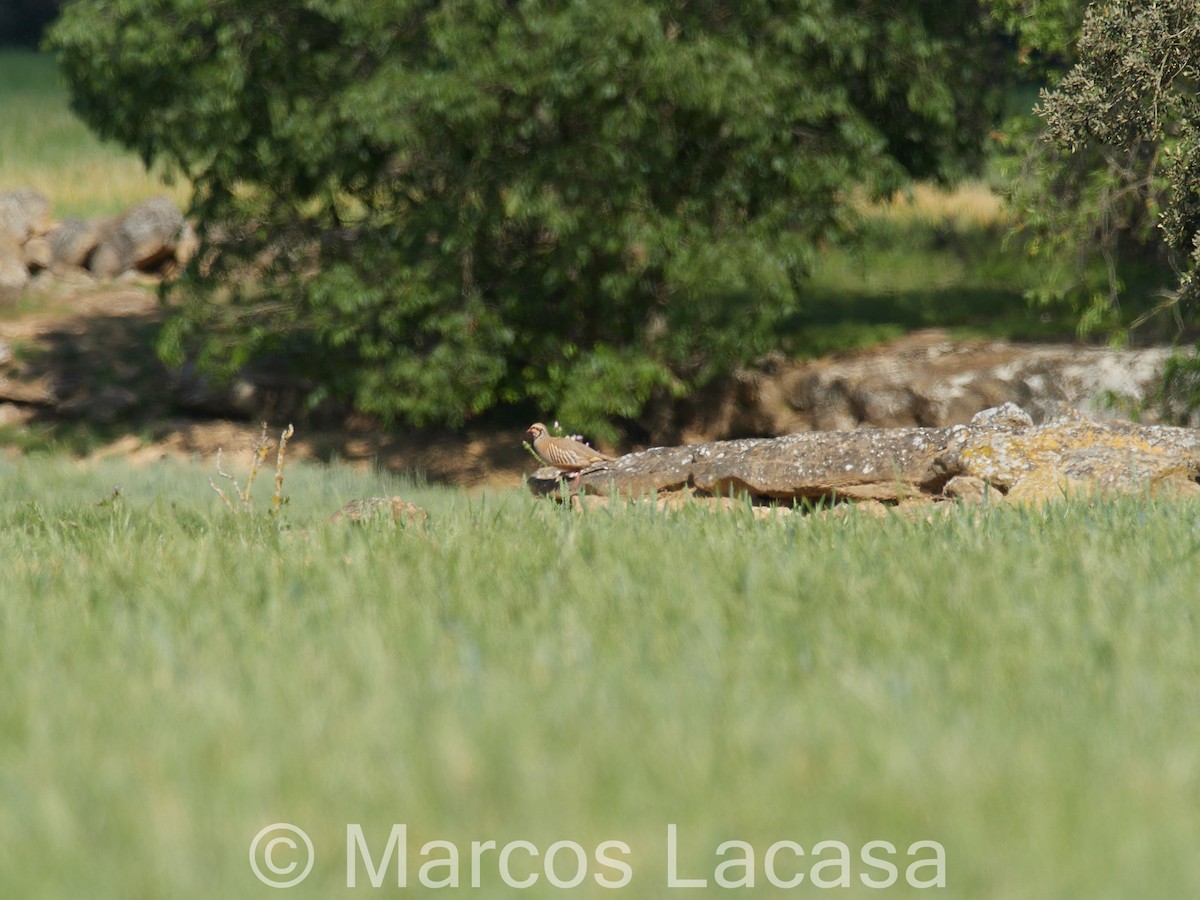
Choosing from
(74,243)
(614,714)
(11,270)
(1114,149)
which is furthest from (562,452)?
(74,243)

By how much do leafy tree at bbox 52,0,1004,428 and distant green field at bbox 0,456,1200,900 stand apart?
416 inches

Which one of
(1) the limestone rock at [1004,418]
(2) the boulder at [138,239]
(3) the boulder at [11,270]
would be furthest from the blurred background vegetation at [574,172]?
(2) the boulder at [138,239]

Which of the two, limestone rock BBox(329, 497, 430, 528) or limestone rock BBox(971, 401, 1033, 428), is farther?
limestone rock BBox(971, 401, 1033, 428)

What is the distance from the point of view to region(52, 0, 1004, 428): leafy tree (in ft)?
51.7

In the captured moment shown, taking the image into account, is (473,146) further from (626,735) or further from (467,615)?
(626,735)

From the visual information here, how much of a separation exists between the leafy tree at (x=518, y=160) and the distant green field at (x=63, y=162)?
401 inches

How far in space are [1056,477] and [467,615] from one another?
5660mm

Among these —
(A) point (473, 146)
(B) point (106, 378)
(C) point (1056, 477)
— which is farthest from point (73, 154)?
(C) point (1056, 477)

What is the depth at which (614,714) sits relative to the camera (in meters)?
3.74

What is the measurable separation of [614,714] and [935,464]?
668cm

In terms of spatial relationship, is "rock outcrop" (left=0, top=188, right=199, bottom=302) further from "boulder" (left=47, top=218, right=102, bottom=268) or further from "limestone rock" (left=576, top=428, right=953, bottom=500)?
"limestone rock" (left=576, top=428, right=953, bottom=500)

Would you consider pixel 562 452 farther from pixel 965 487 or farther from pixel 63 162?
pixel 63 162

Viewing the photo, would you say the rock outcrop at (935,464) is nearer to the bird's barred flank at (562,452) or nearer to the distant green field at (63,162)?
the bird's barred flank at (562,452)

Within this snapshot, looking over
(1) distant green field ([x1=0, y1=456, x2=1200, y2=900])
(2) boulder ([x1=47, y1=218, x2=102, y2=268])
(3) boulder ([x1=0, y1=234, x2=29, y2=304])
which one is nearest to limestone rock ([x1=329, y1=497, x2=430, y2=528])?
(1) distant green field ([x1=0, y1=456, x2=1200, y2=900])
